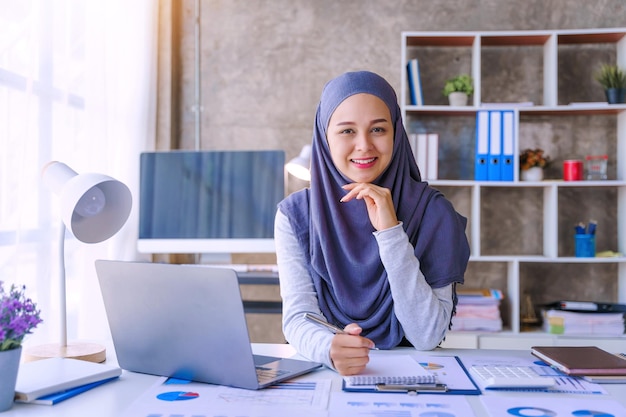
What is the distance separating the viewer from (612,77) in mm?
3330

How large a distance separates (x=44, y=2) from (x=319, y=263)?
1.52 m

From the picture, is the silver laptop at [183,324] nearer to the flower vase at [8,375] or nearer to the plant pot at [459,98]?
the flower vase at [8,375]

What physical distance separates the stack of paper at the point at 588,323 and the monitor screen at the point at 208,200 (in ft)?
5.07

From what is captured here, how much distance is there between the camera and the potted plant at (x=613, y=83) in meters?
3.31

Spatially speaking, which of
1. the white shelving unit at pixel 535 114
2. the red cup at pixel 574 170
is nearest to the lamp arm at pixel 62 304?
the white shelving unit at pixel 535 114

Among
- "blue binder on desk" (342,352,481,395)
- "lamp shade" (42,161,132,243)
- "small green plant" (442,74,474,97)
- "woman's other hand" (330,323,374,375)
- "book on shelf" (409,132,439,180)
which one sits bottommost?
"blue binder on desk" (342,352,481,395)

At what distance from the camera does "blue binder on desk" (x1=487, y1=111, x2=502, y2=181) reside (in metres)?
3.34

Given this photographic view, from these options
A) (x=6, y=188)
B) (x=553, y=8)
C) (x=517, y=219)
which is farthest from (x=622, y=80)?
(x=6, y=188)

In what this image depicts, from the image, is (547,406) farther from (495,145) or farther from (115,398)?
(495,145)

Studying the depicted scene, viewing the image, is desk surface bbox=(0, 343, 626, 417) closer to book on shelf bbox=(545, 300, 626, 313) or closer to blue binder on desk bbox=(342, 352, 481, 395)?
blue binder on desk bbox=(342, 352, 481, 395)

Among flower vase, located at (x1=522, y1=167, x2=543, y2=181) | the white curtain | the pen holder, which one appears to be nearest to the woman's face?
the white curtain

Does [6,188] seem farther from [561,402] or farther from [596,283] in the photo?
[596,283]

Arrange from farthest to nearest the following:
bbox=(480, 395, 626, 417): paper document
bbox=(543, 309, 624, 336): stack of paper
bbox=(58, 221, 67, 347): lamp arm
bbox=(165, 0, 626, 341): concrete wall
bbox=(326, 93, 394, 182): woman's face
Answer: bbox=(165, 0, 626, 341): concrete wall, bbox=(543, 309, 624, 336): stack of paper, bbox=(326, 93, 394, 182): woman's face, bbox=(58, 221, 67, 347): lamp arm, bbox=(480, 395, 626, 417): paper document

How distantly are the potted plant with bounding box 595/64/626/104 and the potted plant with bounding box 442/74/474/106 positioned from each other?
0.70 m
